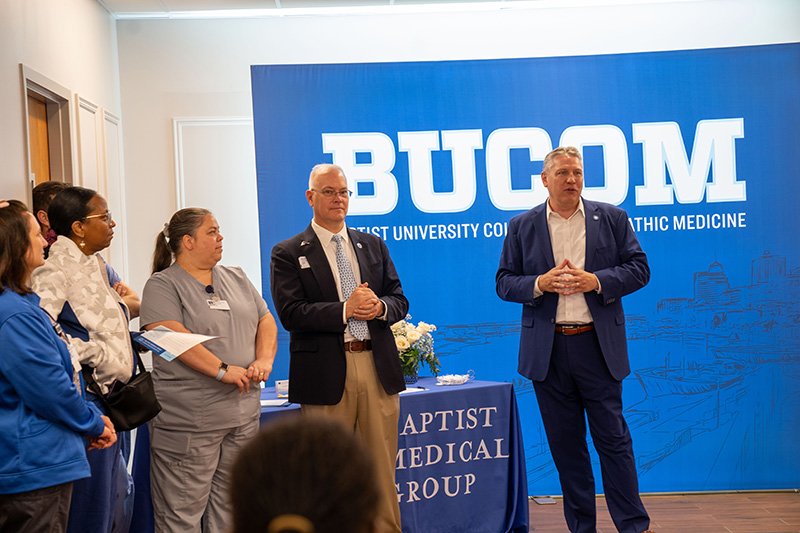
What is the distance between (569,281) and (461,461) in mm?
1077

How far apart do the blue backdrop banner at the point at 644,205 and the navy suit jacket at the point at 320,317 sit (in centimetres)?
166

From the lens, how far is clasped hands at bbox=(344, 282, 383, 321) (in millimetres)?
3574

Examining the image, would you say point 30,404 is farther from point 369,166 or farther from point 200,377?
point 369,166

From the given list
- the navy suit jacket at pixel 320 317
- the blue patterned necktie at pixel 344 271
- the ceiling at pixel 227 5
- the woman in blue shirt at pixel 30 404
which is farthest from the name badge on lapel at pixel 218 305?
the ceiling at pixel 227 5

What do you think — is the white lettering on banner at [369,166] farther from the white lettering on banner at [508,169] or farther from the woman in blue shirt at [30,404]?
the woman in blue shirt at [30,404]

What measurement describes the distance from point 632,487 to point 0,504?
2675mm

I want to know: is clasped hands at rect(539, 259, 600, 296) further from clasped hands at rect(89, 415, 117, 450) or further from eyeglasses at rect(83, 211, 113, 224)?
clasped hands at rect(89, 415, 117, 450)

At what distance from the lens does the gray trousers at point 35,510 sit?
252cm

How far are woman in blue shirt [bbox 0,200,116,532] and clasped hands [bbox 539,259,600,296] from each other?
2123 mm

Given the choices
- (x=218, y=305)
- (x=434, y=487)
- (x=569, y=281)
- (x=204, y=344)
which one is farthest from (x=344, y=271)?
(x=434, y=487)

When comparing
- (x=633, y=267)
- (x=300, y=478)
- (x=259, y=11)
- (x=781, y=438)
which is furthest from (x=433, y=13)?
(x=300, y=478)

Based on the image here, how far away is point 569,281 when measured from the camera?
396 cm

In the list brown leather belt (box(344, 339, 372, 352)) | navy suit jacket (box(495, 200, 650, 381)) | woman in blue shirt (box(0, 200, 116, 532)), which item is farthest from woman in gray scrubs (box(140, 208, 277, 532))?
navy suit jacket (box(495, 200, 650, 381))

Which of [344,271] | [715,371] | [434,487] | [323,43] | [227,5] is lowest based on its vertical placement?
[434,487]
